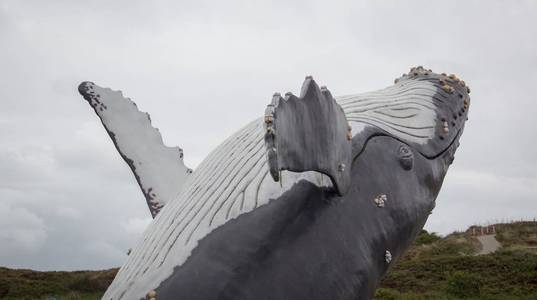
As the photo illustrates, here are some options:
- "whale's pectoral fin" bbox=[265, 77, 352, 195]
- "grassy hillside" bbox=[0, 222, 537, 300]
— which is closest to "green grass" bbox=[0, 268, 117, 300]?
"grassy hillside" bbox=[0, 222, 537, 300]

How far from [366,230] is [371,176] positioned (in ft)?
0.96

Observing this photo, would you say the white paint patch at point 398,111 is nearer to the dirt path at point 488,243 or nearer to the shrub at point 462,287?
the shrub at point 462,287

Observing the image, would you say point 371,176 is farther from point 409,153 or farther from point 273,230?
point 273,230

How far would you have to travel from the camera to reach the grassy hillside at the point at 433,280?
18.9 m

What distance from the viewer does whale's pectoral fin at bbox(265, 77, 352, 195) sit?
5.63 ft

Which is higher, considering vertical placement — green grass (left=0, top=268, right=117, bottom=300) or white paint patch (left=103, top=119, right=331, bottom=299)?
green grass (left=0, top=268, right=117, bottom=300)

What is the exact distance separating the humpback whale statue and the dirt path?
93.5ft

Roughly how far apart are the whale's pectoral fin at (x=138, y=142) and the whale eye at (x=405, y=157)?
1.75 meters

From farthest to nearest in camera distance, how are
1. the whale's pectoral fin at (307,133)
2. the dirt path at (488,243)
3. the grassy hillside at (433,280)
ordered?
the dirt path at (488,243) → the grassy hillside at (433,280) → the whale's pectoral fin at (307,133)

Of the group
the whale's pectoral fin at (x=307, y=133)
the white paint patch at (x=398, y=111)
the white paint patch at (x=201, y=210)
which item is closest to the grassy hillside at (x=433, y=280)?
the white paint patch at (x=398, y=111)

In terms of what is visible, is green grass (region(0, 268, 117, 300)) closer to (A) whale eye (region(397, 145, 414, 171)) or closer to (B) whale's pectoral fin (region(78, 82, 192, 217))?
(B) whale's pectoral fin (region(78, 82, 192, 217))

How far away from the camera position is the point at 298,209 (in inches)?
94.7

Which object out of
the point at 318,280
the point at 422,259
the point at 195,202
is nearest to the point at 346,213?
the point at 318,280

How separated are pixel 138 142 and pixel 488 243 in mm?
30912
